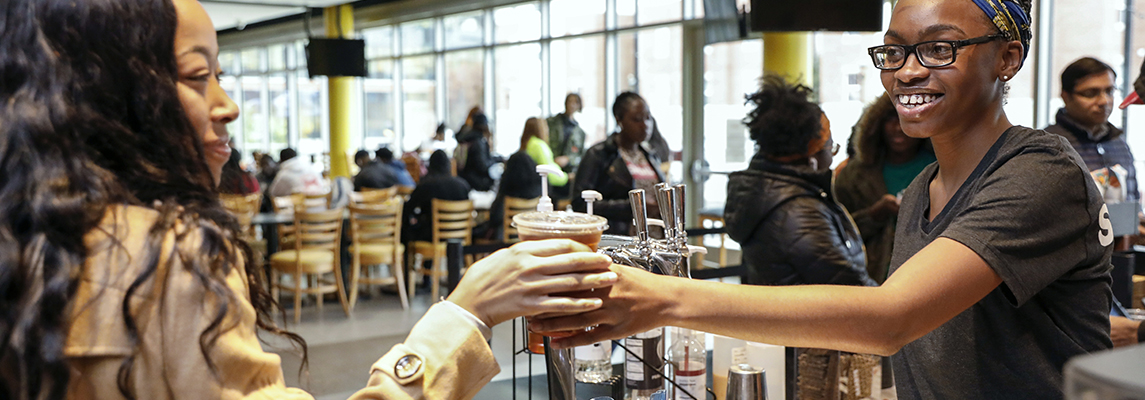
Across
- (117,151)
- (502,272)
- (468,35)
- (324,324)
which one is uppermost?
(468,35)

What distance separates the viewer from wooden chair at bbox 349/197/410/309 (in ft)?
20.1

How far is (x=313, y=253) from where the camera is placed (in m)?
6.05

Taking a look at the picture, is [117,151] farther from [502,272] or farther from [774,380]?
[774,380]

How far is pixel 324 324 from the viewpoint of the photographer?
5.86m

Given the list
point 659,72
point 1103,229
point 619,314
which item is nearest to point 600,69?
point 659,72

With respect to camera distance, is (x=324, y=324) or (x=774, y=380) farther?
(x=324, y=324)

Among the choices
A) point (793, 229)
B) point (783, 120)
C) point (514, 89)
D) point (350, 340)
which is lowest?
point (350, 340)

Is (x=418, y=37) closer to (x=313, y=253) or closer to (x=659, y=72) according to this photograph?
(x=659, y=72)

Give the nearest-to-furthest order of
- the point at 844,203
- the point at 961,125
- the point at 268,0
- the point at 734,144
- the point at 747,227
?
1. the point at 961,125
2. the point at 747,227
3. the point at 844,203
4. the point at 734,144
5. the point at 268,0

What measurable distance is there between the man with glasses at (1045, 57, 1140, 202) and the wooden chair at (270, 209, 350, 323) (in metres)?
4.27

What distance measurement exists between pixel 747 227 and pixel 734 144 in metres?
5.99

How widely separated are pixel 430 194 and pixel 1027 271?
5579 mm

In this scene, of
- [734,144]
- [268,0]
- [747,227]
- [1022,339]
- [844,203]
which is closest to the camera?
[1022,339]

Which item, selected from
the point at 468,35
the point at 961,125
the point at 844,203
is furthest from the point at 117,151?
the point at 468,35
